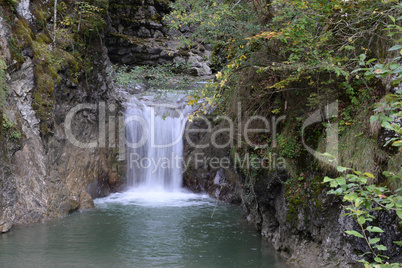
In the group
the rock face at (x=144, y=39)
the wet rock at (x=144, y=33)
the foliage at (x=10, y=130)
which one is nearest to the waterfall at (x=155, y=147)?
the rock face at (x=144, y=39)

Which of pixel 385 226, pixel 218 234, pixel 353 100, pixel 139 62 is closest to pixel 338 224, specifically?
pixel 385 226

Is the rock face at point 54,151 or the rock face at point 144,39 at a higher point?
the rock face at point 144,39

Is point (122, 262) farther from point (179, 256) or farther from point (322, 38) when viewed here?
point (322, 38)

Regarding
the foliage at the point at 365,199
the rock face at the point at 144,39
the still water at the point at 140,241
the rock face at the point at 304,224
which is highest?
the rock face at the point at 144,39

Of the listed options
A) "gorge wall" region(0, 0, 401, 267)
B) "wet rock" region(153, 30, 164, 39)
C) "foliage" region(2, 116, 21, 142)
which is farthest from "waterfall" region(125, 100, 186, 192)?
"wet rock" region(153, 30, 164, 39)

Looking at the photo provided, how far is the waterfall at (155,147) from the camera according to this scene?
1359 centimetres

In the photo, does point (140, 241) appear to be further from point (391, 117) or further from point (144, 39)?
point (144, 39)

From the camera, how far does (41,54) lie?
935 cm

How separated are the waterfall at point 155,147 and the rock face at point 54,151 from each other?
4.02 ft

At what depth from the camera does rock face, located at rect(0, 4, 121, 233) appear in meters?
7.99

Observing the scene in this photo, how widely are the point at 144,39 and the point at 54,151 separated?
11493 millimetres

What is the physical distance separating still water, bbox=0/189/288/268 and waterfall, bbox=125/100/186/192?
3279mm
